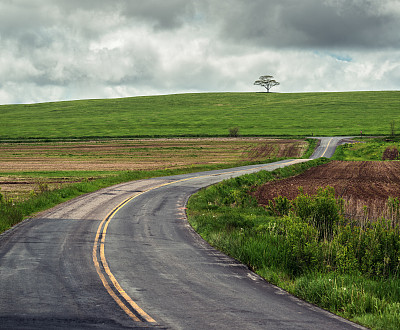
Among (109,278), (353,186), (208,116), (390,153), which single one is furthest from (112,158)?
(208,116)

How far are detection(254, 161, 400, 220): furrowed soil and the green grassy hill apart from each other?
188 feet

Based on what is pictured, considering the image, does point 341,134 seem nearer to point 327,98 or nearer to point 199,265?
point 327,98

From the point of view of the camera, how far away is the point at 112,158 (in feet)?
205

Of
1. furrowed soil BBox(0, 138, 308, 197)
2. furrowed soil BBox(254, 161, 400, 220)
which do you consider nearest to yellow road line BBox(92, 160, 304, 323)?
furrowed soil BBox(254, 161, 400, 220)

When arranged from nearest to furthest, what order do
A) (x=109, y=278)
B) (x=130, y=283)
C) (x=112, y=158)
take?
1. (x=130, y=283)
2. (x=109, y=278)
3. (x=112, y=158)

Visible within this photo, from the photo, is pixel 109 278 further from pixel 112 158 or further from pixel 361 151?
pixel 361 151

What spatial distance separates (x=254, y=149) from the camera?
2972 inches

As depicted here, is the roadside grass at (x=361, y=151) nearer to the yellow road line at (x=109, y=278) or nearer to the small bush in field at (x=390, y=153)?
the small bush in field at (x=390, y=153)

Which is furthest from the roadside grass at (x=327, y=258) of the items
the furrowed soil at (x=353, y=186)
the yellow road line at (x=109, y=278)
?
the furrowed soil at (x=353, y=186)

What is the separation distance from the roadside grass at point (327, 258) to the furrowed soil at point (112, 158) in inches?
852

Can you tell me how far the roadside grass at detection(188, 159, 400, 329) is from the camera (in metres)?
9.41

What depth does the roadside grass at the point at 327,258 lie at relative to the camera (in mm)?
9406

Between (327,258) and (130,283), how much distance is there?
5.79 metres

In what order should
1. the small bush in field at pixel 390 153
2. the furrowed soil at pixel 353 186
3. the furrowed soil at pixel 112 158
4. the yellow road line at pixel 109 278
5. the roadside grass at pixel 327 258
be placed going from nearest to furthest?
the yellow road line at pixel 109 278 < the roadside grass at pixel 327 258 < the furrowed soil at pixel 353 186 < the furrowed soil at pixel 112 158 < the small bush in field at pixel 390 153
